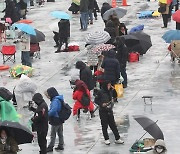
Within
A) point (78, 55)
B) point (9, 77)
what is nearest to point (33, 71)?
point (9, 77)

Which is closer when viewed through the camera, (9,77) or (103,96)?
(103,96)

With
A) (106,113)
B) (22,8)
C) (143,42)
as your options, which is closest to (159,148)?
(106,113)

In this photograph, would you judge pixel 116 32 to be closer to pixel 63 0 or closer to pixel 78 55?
pixel 78 55

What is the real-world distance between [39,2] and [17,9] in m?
6.63

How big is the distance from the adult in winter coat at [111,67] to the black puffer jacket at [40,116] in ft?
13.2

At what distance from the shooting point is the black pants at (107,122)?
52.4 feet

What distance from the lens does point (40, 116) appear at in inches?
587

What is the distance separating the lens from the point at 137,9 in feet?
122

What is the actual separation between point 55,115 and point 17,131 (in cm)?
237

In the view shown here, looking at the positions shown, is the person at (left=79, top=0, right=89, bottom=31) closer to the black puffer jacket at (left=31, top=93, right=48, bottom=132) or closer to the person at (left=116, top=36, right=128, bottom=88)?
the person at (left=116, top=36, right=128, bottom=88)

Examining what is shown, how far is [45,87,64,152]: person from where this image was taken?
1548 centimetres

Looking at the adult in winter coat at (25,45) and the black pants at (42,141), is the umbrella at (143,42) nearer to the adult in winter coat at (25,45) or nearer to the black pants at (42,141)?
the adult in winter coat at (25,45)

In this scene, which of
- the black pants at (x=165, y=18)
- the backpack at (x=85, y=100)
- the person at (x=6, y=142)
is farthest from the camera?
the black pants at (x=165, y=18)

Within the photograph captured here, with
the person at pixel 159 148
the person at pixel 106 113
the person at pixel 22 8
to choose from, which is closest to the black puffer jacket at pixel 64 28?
the person at pixel 22 8
